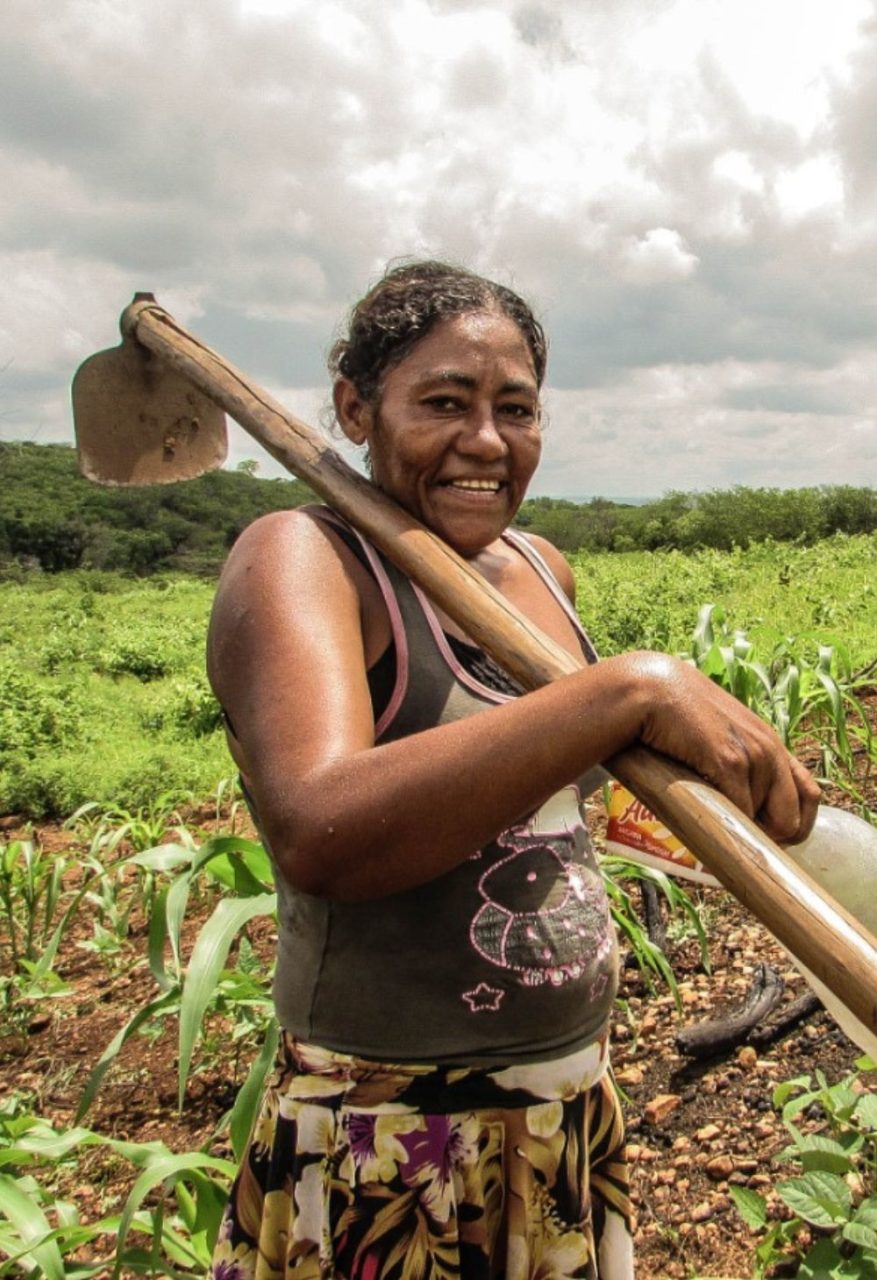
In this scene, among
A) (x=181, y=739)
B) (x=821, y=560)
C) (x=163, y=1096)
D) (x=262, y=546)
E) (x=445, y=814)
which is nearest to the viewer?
(x=445, y=814)

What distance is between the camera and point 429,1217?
882mm

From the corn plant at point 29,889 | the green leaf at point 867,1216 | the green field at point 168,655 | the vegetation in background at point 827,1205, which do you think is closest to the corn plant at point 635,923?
the vegetation in background at point 827,1205

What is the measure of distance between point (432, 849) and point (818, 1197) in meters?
0.83

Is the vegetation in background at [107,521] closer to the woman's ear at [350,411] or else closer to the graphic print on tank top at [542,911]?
the woman's ear at [350,411]

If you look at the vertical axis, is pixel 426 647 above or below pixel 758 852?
above

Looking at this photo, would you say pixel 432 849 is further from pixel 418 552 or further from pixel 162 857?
pixel 162 857

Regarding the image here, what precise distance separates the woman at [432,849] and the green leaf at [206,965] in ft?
0.90

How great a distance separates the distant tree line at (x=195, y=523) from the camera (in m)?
30.8

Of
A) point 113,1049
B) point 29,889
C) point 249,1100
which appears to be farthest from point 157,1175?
point 29,889

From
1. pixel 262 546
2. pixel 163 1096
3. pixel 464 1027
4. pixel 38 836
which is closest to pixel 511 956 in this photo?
pixel 464 1027

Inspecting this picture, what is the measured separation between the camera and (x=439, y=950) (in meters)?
0.89

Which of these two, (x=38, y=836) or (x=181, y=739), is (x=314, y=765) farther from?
(x=181, y=739)

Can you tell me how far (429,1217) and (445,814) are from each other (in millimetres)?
446

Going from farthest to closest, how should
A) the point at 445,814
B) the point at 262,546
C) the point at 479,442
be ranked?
the point at 479,442, the point at 262,546, the point at 445,814
